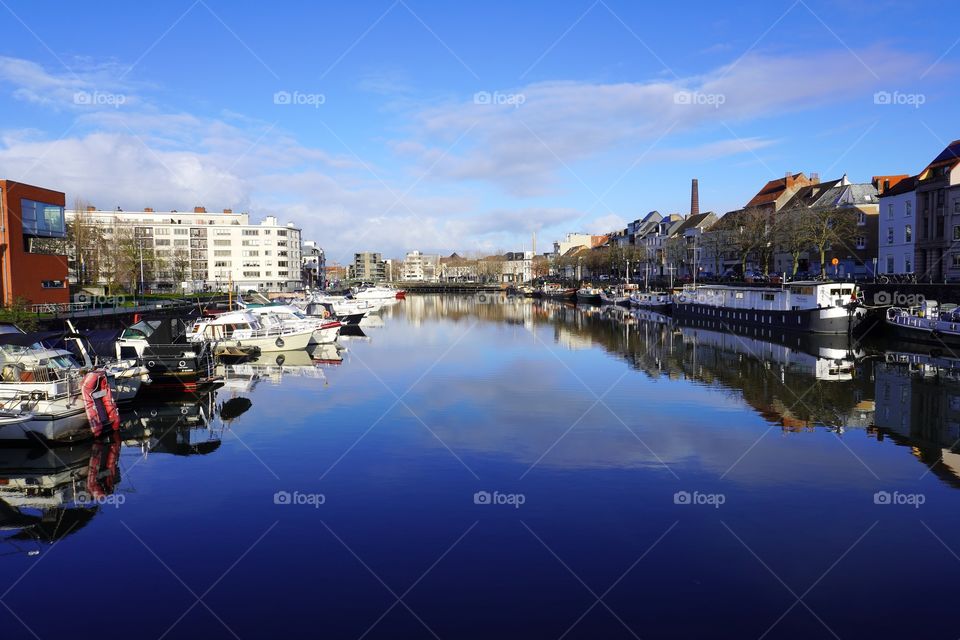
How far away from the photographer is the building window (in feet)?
165

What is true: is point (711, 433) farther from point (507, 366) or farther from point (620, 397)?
point (507, 366)

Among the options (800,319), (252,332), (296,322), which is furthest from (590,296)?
(252,332)

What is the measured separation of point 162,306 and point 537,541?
189ft

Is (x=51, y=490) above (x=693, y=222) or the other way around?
the other way around

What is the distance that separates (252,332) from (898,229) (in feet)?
186

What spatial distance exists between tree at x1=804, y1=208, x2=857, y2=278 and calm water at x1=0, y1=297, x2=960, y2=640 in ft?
165

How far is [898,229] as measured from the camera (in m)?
64.5

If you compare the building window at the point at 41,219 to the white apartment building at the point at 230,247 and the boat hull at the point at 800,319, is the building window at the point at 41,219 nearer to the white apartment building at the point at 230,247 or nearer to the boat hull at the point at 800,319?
the boat hull at the point at 800,319

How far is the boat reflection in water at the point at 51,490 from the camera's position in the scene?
13.7 metres

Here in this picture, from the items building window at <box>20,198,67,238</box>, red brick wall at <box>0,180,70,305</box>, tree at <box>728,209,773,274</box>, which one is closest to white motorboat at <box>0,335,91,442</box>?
red brick wall at <box>0,180,70,305</box>

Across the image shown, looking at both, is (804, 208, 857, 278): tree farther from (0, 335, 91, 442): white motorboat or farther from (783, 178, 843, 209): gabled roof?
(0, 335, 91, 442): white motorboat

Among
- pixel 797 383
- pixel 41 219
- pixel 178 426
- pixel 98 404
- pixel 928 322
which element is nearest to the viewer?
pixel 98 404

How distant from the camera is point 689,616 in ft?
33.4

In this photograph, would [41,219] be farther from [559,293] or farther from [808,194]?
[559,293]
